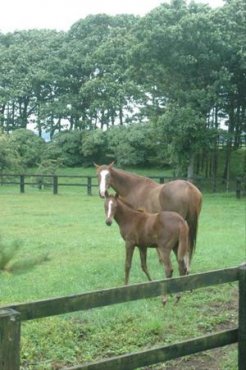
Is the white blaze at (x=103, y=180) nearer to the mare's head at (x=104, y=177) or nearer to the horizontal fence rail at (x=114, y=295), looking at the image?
the mare's head at (x=104, y=177)

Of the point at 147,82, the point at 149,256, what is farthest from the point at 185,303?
the point at 147,82

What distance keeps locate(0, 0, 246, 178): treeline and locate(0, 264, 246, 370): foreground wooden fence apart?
852 inches

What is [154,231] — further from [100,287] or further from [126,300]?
[126,300]

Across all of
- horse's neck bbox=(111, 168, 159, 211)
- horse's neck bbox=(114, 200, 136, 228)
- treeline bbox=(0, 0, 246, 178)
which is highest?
treeline bbox=(0, 0, 246, 178)

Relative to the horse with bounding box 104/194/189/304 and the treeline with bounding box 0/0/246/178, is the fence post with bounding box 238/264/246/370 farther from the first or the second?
the treeline with bounding box 0/0/246/178

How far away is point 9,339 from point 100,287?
536 centimetres

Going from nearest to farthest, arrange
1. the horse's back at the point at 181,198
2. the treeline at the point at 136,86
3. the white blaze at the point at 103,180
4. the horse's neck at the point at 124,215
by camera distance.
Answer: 1. the horse's neck at the point at 124,215
2. the horse's back at the point at 181,198
3. the white blaze at the point at 103,180
4. the treeline at the point at 136,86

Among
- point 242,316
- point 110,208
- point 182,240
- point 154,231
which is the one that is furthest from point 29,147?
point 242,316

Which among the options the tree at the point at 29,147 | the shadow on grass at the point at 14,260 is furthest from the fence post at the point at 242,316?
the tree at the point at 29,147

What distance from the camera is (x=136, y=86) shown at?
119ft

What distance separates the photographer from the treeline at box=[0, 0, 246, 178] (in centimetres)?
2628

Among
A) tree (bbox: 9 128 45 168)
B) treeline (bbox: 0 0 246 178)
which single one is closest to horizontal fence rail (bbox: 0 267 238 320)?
treeline (bbox: 0 0 246 178)

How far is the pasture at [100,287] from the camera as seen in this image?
5.37 m

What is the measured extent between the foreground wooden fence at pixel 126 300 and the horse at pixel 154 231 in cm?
339
